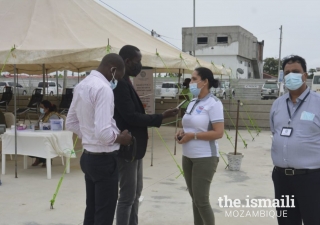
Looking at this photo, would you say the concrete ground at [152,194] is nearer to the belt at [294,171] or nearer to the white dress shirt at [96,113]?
the belt at [294,171]

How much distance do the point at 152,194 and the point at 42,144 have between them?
2.07 m

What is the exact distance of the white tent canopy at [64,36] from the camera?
268 inches

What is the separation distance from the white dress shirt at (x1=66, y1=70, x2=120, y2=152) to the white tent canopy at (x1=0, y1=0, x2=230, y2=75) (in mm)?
3794

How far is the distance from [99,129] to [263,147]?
834cm

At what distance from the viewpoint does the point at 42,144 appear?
21.1ft

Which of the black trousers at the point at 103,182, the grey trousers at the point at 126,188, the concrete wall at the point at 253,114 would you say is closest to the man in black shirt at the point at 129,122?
the grey trousers at the point at 126,188

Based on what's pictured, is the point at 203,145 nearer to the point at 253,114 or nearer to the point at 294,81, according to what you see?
the point at 294,81

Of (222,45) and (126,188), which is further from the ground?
(222,45)

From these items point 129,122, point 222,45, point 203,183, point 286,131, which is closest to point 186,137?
point 203,183

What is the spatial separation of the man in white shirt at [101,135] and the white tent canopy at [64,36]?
12.2 ft

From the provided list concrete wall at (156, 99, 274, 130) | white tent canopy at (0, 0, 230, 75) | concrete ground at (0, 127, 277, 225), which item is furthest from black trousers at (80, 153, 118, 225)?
concrete wall at (156, 99, 274, 130)

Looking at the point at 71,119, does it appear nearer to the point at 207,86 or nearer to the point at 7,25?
the point at 207,86

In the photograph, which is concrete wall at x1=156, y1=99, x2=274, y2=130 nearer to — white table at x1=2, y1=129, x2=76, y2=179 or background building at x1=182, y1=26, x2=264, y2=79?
white table at x1=2, y1=129, x2=76, y2=179

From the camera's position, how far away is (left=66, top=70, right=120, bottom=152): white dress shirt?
269cm
